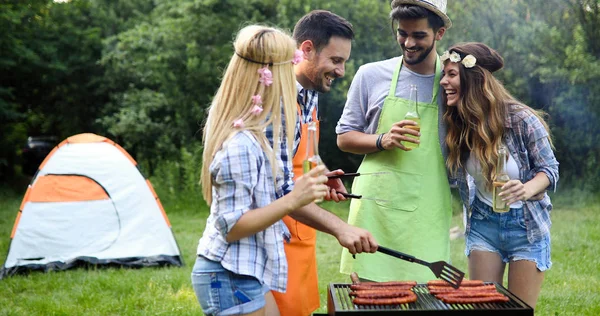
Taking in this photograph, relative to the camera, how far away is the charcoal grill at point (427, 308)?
261cm

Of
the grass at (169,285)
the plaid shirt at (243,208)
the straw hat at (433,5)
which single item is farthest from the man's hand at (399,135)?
the grass at (169,285)

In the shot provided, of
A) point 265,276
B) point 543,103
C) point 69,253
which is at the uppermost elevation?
point 543,103

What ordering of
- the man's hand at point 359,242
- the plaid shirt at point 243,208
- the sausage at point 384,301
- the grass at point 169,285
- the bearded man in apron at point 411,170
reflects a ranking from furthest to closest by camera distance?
1. the grass at point 169,285
2. the bearded man in apron at point 411,170
3. the man's hand at point 359,242
4. the sausage at point 384,301
5. the plaid shirt at point 243,208

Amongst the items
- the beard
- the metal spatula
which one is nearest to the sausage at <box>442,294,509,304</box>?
the metal spatula

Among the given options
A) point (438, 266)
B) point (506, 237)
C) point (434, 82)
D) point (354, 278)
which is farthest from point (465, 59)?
point (354, 278)

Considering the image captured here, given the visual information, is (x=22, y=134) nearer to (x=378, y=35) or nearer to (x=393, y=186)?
(x=378, y=35)

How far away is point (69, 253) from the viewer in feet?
23.4

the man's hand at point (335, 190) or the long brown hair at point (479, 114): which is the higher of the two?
the long brown hair at point (479, 114)

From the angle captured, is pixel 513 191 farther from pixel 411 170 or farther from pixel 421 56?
pixel 421 56

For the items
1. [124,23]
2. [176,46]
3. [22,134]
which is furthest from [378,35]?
[22,134]

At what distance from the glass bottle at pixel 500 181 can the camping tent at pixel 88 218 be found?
15.3ft

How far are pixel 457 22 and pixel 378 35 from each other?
1.27 metres

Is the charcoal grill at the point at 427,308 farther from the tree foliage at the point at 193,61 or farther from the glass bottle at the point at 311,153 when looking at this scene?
the tree foliage at the point at 193,61

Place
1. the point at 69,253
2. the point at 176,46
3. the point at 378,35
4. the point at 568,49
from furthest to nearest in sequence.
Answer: the point at 176,46
the point at 378,35
the point at 568,49
the point at 69,253
